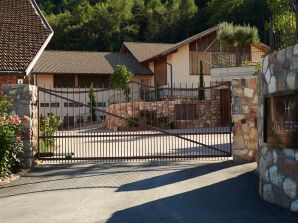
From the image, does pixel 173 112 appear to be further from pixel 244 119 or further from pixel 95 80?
pixel 244 119

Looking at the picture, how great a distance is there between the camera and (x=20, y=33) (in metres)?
17.3

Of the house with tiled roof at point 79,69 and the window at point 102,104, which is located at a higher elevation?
the house with tiled roof at point 79,69

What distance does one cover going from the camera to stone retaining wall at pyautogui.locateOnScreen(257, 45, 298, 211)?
7.21m

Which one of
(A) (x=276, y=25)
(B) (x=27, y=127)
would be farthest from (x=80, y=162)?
(A) (x=276, y=25)

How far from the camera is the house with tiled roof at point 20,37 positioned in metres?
15.2

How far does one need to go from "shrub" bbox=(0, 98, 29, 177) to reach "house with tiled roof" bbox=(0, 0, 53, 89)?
3.62 metres

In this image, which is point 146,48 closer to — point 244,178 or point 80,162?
point 80,162

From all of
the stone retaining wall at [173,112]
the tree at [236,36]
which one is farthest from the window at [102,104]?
the tree at [236,36]

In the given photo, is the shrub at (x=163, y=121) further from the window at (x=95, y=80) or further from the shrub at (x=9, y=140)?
the shrub at (x=9, y=140)

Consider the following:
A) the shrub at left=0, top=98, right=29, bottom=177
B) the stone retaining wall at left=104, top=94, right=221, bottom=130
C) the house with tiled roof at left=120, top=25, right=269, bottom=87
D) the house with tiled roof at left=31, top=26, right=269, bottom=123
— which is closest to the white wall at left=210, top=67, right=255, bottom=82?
the stone retaining wall at left=104, top=94, right=221, bottom=130

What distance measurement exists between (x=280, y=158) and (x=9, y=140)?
6094 mm

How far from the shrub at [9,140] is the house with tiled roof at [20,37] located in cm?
362

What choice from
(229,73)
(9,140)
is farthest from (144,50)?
(9,140)

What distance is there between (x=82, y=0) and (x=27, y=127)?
A: 5749 cm
